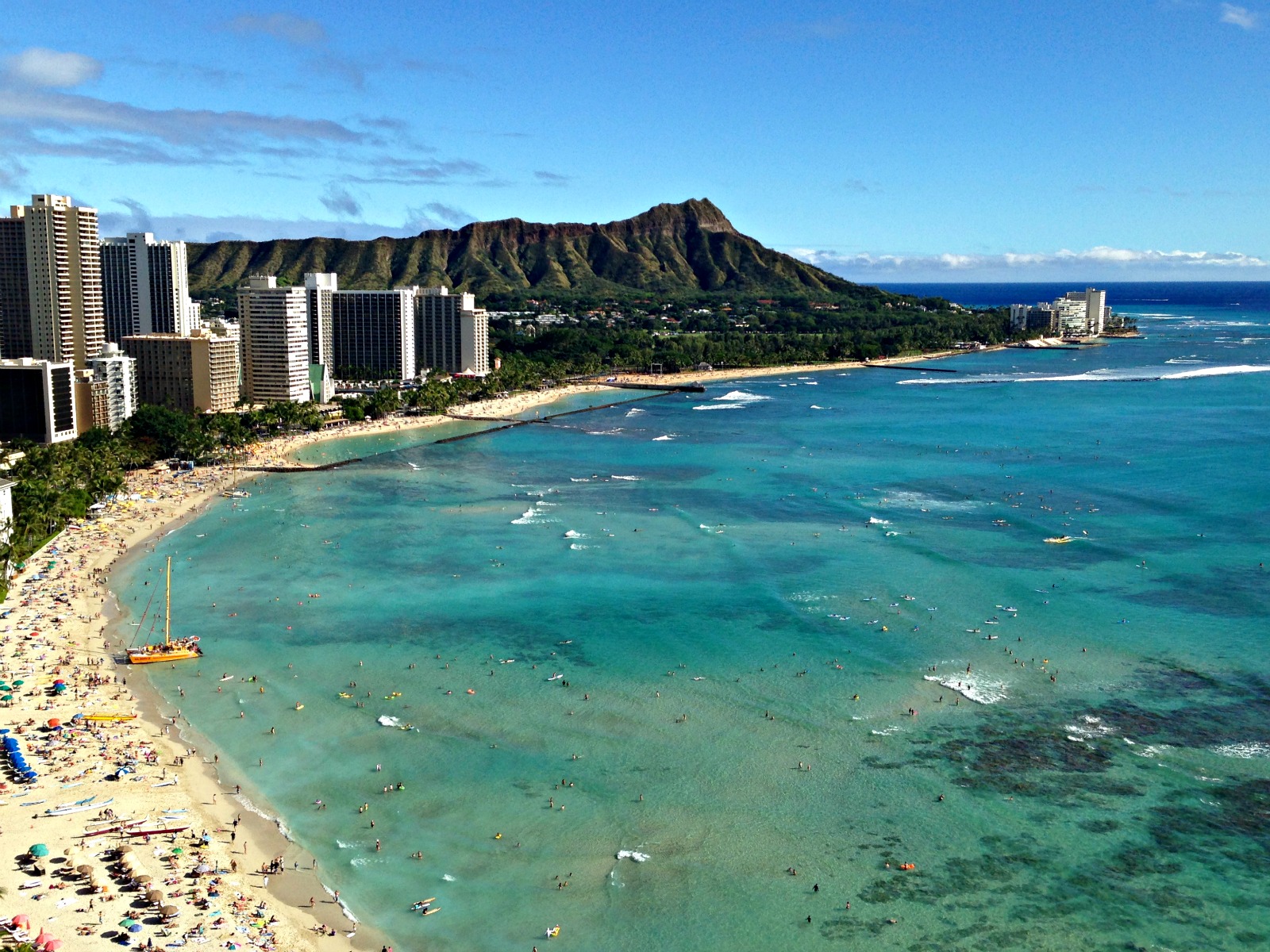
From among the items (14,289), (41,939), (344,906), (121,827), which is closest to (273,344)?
(14,289)

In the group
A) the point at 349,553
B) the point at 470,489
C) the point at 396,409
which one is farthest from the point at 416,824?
the point at 396,409

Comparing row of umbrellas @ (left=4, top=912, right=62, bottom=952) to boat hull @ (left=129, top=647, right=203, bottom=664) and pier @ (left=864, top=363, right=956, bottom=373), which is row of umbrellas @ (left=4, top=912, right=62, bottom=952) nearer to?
boat hull @ (left=129, top=647, right=203, bottom=664)

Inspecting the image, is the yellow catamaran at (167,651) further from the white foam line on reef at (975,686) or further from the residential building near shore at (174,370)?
the residential building near shore at (174,370)

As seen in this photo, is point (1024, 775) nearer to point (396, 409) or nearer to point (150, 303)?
point (396, 409)

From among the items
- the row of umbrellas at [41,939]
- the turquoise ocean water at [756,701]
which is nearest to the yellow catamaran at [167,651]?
the turquoise ocean water at [756,701]

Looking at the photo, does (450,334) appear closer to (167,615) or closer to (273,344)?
(273,344)

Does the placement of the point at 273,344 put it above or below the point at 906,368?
above

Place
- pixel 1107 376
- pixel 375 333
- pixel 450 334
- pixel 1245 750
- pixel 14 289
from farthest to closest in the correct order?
pixel 1107 376, pixel 450 334, pixel 375 333, pixel 14 289, pixel 1245 750

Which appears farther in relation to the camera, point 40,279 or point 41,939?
point 40,279
